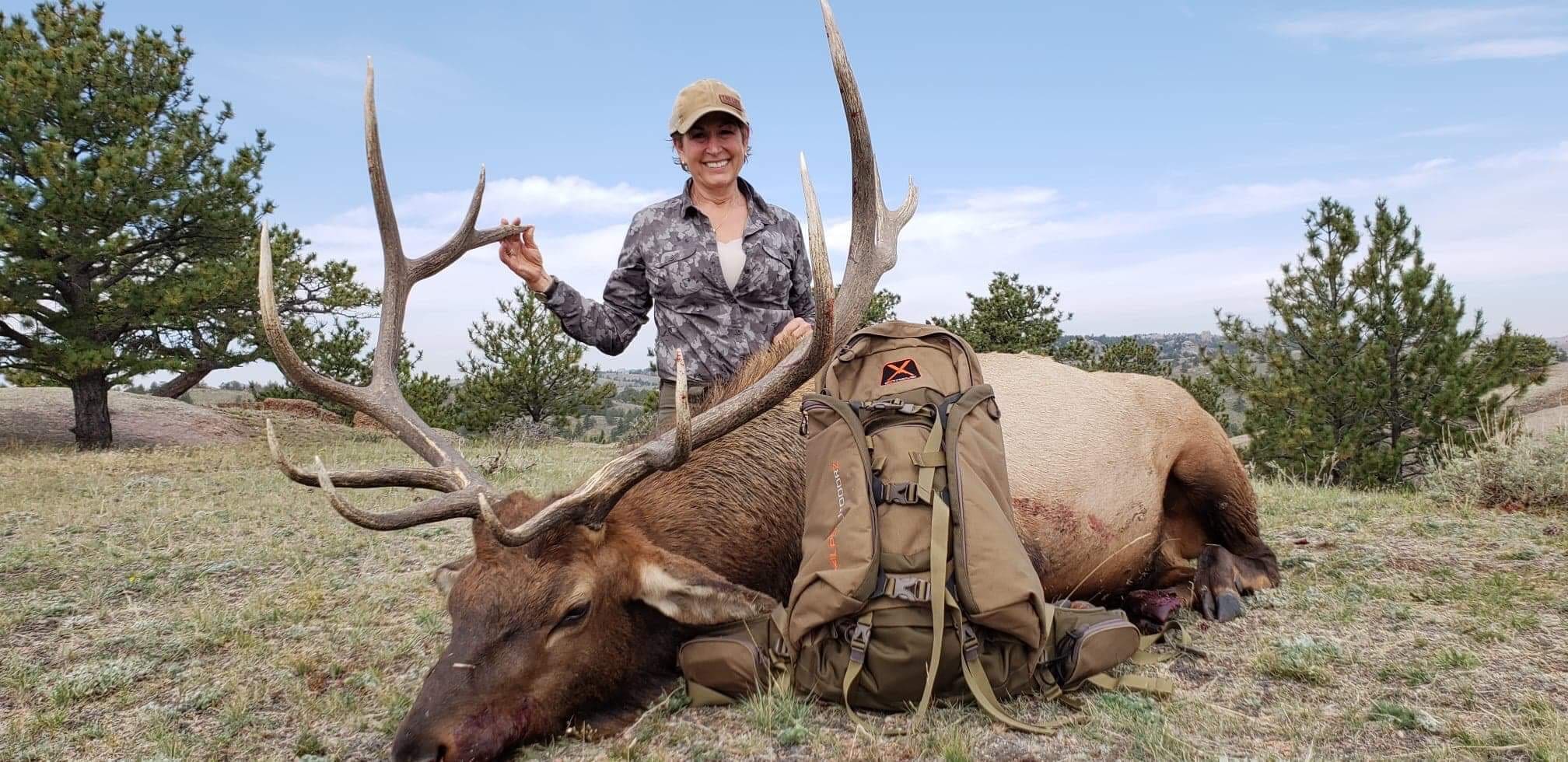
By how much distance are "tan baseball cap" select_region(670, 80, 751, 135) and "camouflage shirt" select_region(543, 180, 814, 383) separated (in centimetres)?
46

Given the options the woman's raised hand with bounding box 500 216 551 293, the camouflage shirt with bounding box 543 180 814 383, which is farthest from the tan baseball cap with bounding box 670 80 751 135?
the woman's raised hand with bounding box 500 216 551 293

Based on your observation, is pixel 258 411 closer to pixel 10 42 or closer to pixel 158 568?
pixel 10 42

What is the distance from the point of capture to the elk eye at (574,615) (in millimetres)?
A: 2936

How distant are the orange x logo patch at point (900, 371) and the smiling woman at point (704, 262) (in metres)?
1.65

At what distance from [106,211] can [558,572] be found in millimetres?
15318

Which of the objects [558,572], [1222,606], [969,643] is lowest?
[1222,606]

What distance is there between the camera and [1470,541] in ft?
17.4

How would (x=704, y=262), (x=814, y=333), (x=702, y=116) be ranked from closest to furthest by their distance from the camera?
1. (x=814, y=333)
2. (x=702, y=116)
3. (x=704, y=262)

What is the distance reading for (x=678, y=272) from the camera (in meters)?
5.09

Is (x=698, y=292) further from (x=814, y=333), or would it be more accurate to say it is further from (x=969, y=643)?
(x=969, y=643)

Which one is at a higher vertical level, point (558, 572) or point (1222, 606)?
point (558, 572)

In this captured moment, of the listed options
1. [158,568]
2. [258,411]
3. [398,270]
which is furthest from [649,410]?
[398,270]

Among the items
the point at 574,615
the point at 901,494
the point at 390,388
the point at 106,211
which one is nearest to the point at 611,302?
the point at 390,388

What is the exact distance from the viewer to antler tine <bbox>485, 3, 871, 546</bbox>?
296 centimetres
